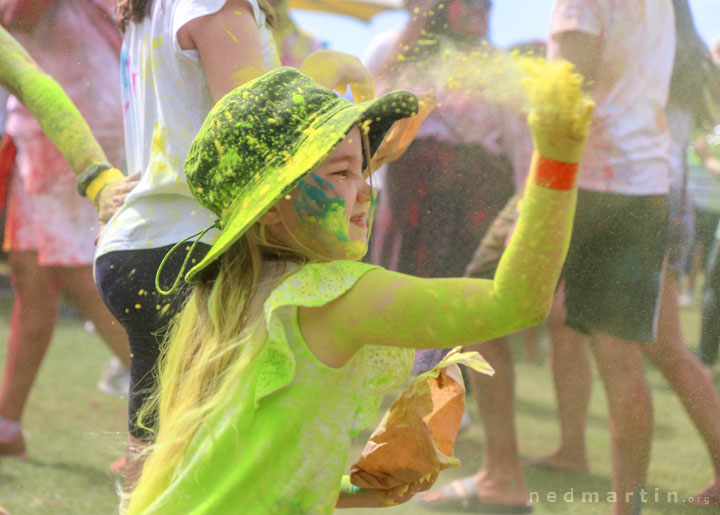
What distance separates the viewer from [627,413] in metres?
2.12

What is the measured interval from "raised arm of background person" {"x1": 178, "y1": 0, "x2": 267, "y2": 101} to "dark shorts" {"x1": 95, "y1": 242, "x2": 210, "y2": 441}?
0.94 feet

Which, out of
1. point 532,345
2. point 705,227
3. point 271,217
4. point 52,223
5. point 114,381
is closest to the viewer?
point 271,217

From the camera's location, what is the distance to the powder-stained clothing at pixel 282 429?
45.4 inches

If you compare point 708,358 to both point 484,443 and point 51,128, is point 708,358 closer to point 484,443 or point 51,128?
point 484,443

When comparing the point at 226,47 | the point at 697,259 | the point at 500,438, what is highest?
the point at 226,47

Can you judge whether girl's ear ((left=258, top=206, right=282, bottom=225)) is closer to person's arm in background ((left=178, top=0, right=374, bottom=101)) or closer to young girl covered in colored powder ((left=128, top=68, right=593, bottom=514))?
young girl covered in colored powder ((left=128, top=68, right=593, bottom=514))

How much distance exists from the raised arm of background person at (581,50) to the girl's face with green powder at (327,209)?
989 millimetres

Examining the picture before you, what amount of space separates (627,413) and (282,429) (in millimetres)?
1222

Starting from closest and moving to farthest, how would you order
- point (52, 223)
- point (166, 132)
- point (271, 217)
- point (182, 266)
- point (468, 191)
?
point (271, 217) → point (182, 266) → point (166, 132) → point (468, 191) → point (52, 223)

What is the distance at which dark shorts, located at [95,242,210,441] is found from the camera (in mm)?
1472

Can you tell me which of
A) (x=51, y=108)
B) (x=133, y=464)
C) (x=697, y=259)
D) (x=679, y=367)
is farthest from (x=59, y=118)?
(x=697, y=259)

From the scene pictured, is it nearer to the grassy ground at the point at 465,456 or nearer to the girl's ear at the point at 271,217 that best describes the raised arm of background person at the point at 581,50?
the grassy ground at the point at 465,456

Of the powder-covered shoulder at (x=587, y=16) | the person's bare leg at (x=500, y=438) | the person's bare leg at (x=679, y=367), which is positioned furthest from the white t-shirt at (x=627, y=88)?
the person's bare leg at (x=500, y=438)

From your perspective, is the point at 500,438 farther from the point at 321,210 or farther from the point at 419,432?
the point at 321,210
